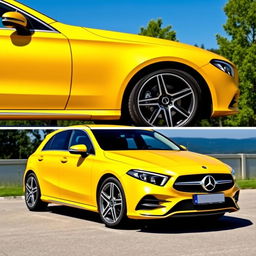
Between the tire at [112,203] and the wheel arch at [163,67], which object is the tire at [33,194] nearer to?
the tire at [112,203]

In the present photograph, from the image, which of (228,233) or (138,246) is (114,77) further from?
(228,233)

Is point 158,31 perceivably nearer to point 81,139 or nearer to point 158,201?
point 158,201

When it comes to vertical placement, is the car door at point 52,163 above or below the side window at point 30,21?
below

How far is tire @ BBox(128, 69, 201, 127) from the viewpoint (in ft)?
13.2

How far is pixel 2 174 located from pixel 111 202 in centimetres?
1535

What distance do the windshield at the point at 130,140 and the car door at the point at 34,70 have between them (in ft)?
14.3

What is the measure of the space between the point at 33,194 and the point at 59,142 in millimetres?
1261

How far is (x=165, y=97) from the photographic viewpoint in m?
3.99

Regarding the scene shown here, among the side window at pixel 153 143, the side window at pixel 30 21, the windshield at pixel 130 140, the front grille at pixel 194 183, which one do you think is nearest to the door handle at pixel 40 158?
the windshield at pixel 130 140

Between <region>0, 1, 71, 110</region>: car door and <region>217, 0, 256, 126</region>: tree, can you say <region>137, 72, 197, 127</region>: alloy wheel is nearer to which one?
<region>0, 1, 71, 110</region>: car door

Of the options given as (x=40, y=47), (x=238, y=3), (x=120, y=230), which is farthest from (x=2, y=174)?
(x=40, y=47)

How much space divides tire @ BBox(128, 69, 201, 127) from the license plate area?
392cm

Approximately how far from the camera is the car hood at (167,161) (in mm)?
7855

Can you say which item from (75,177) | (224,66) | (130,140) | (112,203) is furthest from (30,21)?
(75,177)
